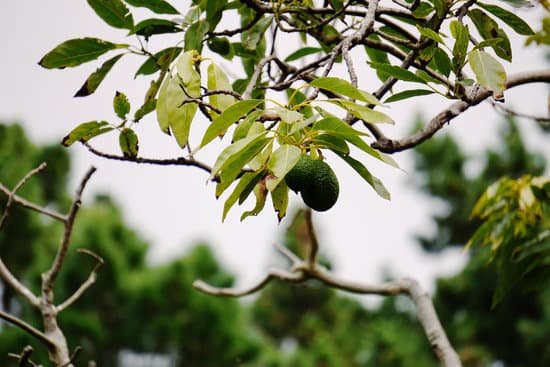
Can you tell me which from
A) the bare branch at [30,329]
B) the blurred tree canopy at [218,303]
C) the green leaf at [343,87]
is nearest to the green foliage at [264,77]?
the green leaf at [343,87]

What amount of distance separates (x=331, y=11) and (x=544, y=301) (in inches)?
414

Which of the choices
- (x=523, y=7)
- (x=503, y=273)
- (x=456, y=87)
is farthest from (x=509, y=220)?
(x=456, y=87)

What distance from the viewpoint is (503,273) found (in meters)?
1.41

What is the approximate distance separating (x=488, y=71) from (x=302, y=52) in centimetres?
66

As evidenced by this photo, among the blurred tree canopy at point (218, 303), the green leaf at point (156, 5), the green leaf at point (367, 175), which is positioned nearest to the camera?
the green leaf at point (367, 175)

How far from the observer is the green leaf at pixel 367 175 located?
76 cm

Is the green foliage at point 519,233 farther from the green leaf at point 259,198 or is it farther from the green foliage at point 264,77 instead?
the green leaf at point 259,198

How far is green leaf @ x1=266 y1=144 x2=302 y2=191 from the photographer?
2.14 ft

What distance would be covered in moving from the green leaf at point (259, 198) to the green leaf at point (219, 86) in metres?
0.15

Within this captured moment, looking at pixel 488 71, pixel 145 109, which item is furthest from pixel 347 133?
pixel 145 109

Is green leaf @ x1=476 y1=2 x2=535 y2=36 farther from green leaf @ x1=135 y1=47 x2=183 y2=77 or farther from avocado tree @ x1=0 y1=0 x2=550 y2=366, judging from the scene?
green leaf @ x1=135 y1=47 x2=183 y2=77

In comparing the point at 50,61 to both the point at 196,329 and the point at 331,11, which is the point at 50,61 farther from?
the point at 196,329

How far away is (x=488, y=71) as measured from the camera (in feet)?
2.62

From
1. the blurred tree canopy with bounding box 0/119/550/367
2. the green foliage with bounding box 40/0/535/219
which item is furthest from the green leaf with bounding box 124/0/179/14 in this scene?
the blurred tree canopy with bounding box 0/119/550/367
